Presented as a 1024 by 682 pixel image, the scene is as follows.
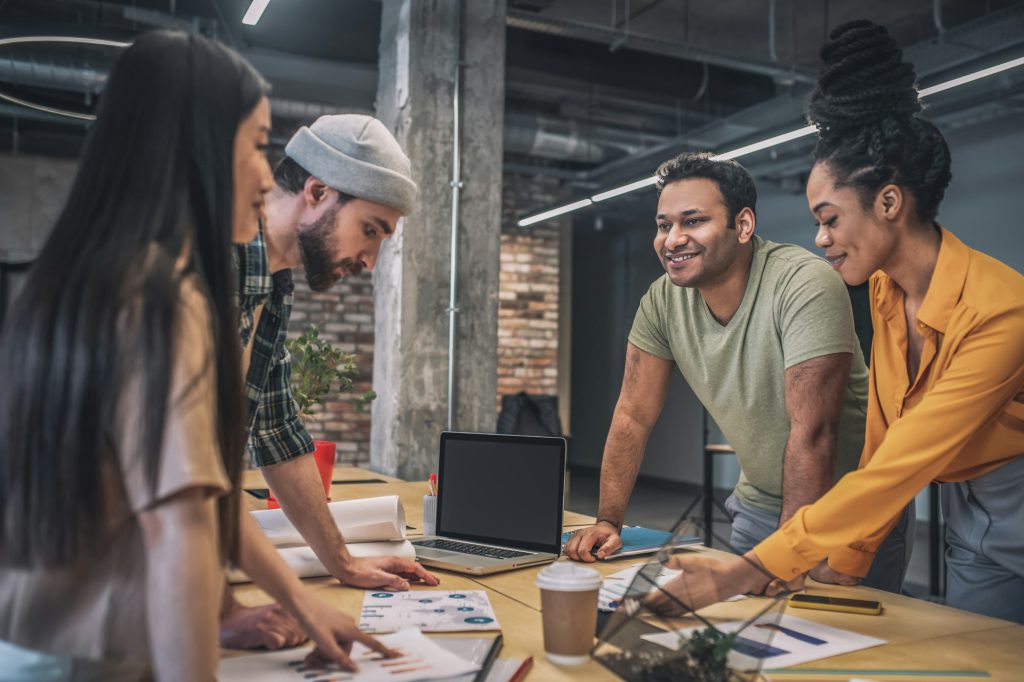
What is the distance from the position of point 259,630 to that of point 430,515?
0.93m

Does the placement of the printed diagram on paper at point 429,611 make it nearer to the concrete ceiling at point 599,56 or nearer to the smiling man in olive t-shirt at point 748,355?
the smiling man in olive t-shirt at point 748,355

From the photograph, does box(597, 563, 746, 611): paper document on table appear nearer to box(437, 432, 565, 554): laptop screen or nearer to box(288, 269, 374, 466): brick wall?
box(437, 432, 565, 554): laptop screen

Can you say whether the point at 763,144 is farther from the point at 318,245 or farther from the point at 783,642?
the point at 783,642

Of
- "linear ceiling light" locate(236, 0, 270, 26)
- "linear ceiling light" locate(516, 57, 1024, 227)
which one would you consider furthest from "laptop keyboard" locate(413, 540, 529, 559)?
"linear ceiling light" locate(236, 0, 270, 26)

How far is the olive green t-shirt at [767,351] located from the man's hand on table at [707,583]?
68 cm

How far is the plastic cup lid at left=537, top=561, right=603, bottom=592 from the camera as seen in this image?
4.01 feet

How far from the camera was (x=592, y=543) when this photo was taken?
1.95 metres

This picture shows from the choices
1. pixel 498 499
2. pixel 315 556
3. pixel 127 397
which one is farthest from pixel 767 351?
pixel 127 397

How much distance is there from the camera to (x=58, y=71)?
6.05 m

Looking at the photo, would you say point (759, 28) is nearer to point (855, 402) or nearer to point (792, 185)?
point (792, 185)

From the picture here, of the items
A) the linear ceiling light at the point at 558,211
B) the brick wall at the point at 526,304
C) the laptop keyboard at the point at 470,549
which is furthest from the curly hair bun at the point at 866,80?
the brick wall at the point at 526,304

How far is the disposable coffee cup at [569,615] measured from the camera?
1.21 metres

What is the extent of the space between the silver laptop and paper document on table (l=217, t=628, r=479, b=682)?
0.61m

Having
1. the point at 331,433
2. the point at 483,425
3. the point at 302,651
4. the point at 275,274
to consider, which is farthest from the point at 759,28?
the point at 302,651
